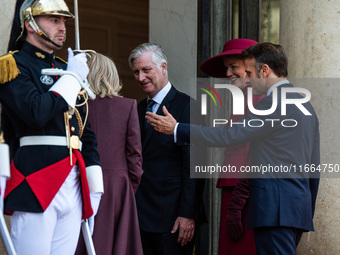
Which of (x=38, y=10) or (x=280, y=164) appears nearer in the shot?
(x=38, y=10)

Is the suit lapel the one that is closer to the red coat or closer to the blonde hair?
the red coat

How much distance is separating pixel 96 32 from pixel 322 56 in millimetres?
2473

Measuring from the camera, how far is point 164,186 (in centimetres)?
480

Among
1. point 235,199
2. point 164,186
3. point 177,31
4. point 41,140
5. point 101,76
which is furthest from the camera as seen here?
point 177,31

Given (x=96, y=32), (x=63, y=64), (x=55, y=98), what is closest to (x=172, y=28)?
(x=96, y=32)

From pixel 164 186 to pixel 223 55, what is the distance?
3.29 feet

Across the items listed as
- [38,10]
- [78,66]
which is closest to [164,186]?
[78,66]

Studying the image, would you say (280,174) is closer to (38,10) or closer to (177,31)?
(38,10)

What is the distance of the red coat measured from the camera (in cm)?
435

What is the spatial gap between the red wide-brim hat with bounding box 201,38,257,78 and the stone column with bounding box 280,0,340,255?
36 centimetres

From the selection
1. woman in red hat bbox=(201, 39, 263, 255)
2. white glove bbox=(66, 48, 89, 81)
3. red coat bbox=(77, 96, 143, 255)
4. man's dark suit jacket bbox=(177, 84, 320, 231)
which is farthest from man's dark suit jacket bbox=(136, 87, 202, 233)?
white glove bbox=(66, 48, 89, 81)

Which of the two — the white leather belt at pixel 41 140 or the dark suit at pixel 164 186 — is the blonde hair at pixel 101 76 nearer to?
the dark suit at pixel 164 186

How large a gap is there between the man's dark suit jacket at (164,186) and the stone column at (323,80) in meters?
0.90

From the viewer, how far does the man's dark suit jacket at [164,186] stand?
15.6 ft
